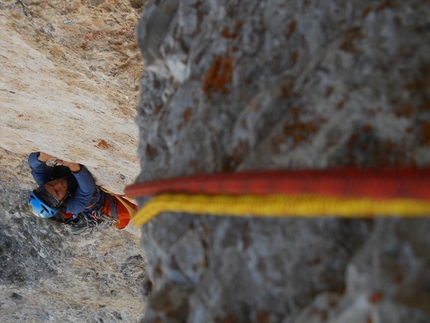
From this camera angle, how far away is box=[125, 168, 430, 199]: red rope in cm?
63

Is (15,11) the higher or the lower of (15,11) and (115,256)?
the higher

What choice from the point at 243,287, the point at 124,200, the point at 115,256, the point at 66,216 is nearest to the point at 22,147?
the point at 66,216

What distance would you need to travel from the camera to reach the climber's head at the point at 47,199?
3277 mm

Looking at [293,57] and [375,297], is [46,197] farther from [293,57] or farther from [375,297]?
[375,297]

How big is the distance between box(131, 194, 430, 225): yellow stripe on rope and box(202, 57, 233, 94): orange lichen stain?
298 mm

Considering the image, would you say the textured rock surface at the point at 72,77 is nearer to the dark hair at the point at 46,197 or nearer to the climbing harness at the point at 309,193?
the dark hair at the point at 46,197

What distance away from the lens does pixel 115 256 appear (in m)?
4.03

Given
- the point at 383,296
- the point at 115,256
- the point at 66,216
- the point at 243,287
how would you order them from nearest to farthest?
the point at 383,296, the point at 243,287, the point at 66,216, the point at 115,256

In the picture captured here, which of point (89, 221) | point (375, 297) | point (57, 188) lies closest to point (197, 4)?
point (375, 297)

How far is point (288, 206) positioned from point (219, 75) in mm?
476

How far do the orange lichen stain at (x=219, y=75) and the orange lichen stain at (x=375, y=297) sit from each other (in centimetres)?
60

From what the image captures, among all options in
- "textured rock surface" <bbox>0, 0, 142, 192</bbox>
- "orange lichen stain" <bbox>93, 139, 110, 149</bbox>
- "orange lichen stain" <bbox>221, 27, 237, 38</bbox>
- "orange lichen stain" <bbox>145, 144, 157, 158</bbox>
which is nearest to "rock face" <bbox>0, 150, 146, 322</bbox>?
"textured rock surface" <bbox>0, 0, 142, 192</bbox>

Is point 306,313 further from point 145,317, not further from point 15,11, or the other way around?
point 15,11

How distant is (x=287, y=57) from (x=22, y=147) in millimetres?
2769
